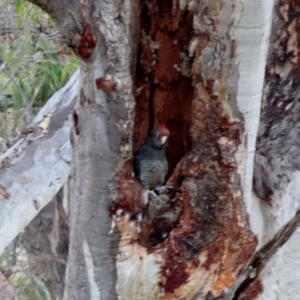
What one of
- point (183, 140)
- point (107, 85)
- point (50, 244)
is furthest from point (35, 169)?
point (50, 244)

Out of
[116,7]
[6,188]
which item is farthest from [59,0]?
[6,188]

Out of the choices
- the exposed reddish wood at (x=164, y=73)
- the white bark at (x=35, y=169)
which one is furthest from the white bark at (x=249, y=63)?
the white bark at (x=35, y=169)

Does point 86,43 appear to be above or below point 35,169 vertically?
above

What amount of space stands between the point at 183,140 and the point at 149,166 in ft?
0.40

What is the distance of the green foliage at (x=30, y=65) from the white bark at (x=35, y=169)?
0.66m

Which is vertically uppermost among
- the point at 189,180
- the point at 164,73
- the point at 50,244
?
the point at 164,73

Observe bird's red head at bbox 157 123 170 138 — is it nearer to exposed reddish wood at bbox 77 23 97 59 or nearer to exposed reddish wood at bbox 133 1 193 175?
exposed reddish wood at bbox 133 1 193 175

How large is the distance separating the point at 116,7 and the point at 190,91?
8.1 inches

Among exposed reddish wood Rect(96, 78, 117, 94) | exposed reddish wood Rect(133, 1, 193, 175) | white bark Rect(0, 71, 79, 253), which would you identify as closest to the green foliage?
white bark Rect(0, 71, 79, 253)

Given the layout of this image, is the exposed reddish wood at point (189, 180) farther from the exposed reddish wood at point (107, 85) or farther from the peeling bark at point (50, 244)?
the peeling bark at point (50, 244)

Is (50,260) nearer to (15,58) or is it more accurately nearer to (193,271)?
(15,58)

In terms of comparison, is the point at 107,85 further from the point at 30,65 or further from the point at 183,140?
the point at 30,65

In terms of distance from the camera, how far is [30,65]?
251 cm

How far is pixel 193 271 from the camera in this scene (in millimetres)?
1025
